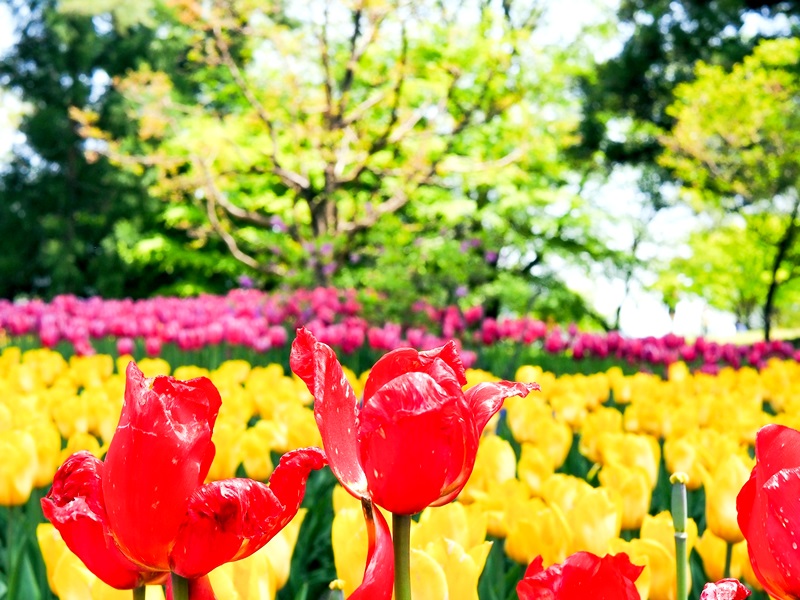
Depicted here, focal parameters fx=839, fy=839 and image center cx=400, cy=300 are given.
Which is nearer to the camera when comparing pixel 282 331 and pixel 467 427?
pixel 467 427

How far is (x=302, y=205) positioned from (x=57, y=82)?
9.47 m

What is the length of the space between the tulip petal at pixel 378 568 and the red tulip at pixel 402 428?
0.07 feet

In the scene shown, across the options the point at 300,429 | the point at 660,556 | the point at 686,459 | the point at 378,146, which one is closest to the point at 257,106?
the point at 378,146

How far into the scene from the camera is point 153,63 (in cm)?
2270

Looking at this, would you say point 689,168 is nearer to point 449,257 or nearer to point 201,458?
point 449,257

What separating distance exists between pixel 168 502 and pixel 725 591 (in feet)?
1.29

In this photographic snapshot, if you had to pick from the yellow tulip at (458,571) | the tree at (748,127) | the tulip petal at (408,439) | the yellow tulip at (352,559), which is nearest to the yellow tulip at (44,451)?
the yellow tulip at (352,559)

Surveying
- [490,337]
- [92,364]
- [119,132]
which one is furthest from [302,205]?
[92,364]

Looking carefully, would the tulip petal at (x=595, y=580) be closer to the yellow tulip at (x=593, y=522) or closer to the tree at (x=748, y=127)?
the yellow tulip at (x=593, y=522)

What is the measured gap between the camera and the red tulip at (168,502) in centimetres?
59

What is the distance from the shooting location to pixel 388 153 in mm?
16484

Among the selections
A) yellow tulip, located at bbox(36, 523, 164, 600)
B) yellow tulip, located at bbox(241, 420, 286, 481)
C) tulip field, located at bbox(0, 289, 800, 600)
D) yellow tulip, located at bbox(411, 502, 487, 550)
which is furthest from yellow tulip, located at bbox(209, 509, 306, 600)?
yellow tulip, located at bbox(241, 420, 286, 481)

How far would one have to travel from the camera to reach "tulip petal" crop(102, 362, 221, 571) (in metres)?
0.59

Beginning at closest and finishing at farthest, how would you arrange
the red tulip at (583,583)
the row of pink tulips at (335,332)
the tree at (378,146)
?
the red tulip at (583,583) → the row of pink tulips at (335,332) → the tree at (378,146)
